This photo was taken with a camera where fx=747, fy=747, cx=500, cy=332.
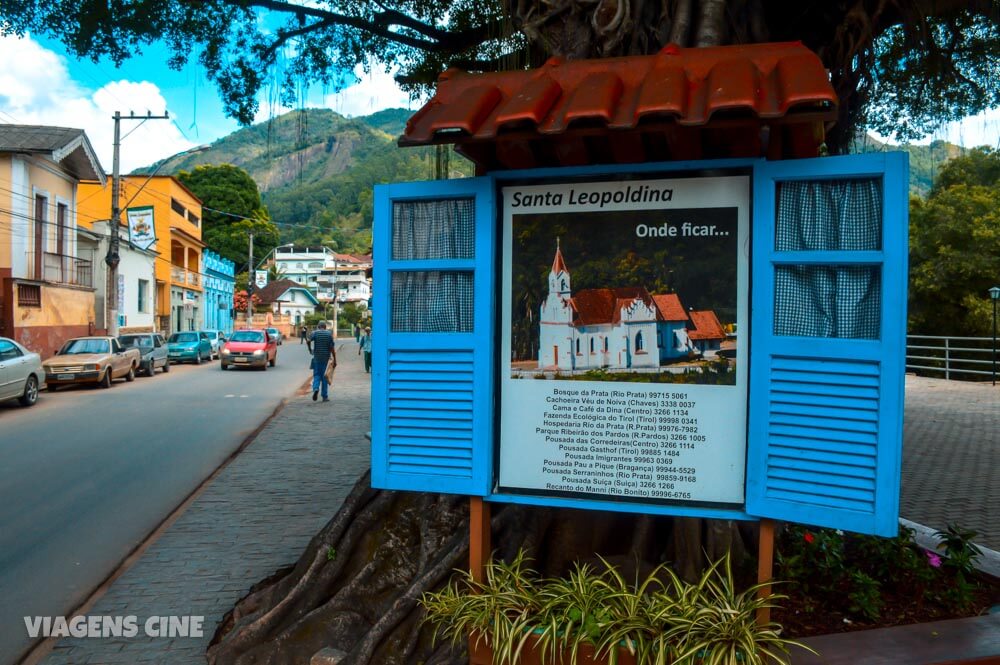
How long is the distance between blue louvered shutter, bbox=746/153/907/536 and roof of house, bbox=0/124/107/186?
2814 cm

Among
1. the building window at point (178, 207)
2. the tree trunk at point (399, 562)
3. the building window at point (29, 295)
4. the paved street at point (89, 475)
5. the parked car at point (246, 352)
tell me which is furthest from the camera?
the building window at point (178, 207)

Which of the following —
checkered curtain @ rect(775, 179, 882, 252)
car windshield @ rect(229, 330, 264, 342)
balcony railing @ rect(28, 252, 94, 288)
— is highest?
balcony railing @ rect(28, 252, 94, 288)

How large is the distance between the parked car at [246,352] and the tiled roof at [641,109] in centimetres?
2642

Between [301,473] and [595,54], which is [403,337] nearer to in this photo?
[595,54]

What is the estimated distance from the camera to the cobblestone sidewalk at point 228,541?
440 centimetres

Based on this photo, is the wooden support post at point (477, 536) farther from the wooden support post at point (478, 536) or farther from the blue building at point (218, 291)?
the blue building at point (218, 291)

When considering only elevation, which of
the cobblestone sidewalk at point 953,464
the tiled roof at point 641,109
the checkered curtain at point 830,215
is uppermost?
the tiled roof at point 641,109

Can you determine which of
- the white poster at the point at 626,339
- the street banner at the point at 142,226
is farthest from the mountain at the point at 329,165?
the white poster at the point at 626,339

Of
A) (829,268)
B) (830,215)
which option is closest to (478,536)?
(829,268)

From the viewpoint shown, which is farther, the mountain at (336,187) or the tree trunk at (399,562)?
the mountain at (336,187)

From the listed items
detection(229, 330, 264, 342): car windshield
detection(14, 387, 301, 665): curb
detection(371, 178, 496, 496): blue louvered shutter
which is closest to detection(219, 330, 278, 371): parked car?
detection(229, 330, 264, 342): car windshield

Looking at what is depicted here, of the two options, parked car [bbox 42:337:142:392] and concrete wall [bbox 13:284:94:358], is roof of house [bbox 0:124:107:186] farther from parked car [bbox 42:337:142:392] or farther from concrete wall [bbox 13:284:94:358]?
parked car [bbox 42:337:142:392]

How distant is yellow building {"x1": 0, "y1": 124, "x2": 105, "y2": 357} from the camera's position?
2414 centimetres

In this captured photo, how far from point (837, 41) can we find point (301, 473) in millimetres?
7333
